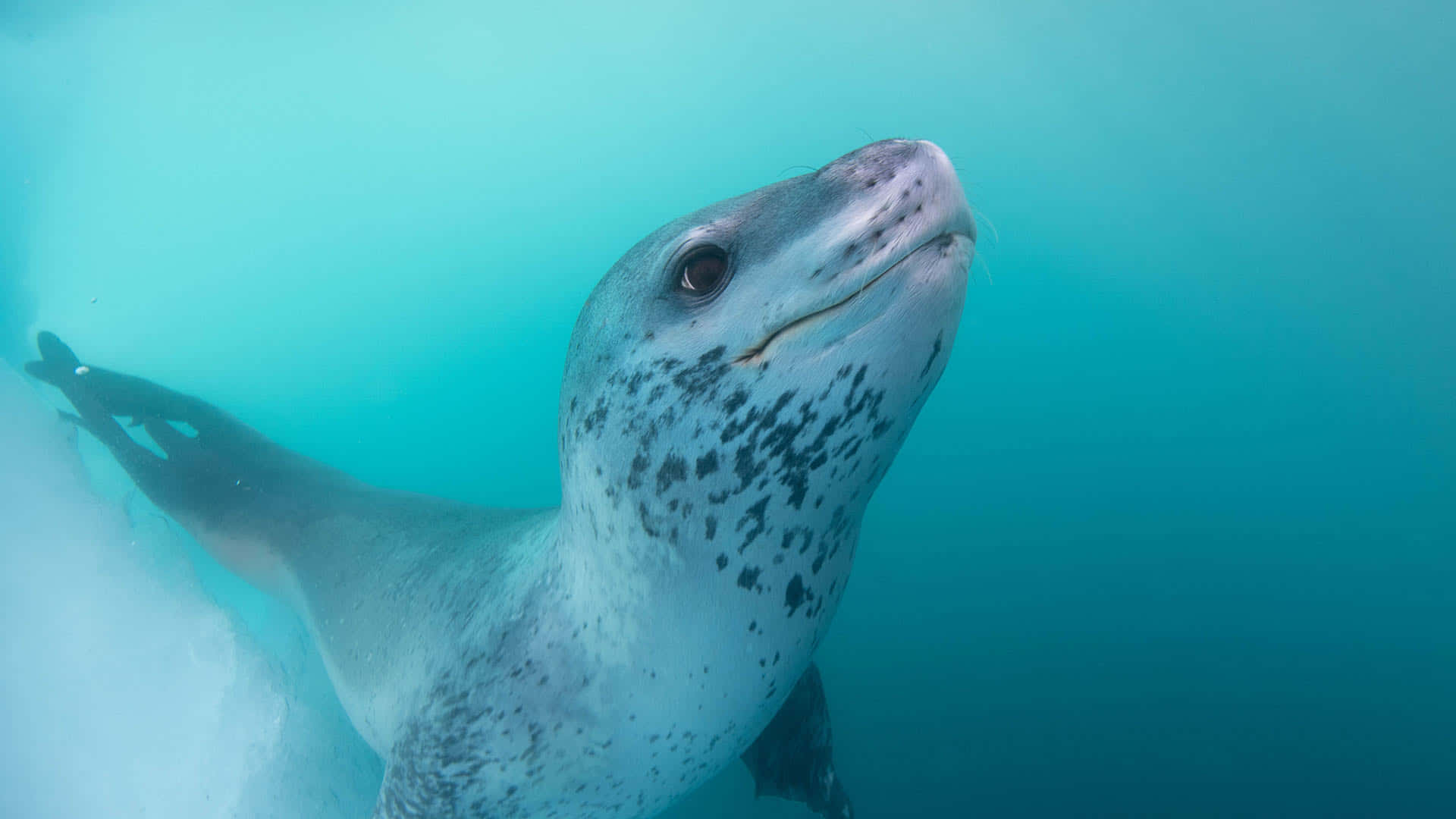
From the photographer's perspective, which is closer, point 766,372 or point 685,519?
point 766,372

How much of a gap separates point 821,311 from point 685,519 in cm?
42

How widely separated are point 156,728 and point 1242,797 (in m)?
6.52

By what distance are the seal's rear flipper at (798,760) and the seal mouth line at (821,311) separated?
5.42 feet

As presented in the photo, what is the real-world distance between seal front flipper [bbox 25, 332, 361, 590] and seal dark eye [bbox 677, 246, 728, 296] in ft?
10.1

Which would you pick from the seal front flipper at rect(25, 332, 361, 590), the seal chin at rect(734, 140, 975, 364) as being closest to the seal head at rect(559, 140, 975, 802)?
the seal chin at rect(734, 140, 975, 364)

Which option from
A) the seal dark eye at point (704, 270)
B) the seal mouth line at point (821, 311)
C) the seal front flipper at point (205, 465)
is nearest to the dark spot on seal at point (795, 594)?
the seal mouth line at point (821, 311)

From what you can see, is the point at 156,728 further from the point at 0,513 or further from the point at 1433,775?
the point at 1433,775

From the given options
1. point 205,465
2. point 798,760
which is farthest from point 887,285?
point 205,465

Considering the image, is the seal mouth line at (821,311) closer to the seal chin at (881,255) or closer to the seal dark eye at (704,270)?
→ the seal chin at (881,255)

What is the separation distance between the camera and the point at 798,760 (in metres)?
2.14

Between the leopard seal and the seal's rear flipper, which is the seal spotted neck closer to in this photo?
the leopard seal

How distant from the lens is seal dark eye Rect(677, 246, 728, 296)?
3.22 feet

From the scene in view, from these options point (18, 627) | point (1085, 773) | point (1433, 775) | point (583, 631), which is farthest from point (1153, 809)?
point (18, 627)

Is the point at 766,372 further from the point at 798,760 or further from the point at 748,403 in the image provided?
the point at 798,760
